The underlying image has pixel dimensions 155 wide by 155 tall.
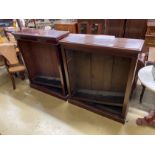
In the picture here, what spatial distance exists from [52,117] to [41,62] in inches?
38.0

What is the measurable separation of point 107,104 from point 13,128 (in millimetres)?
1343

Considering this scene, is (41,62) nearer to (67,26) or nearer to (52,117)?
(52,117)

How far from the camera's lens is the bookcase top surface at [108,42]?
136cm

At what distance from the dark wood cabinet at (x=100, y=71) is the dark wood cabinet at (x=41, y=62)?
7.2 inches

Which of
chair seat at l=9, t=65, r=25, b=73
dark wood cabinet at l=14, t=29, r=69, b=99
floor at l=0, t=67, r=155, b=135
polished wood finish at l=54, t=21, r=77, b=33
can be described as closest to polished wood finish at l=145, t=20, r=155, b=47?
floor at l=0, t=67, r=155, b=135

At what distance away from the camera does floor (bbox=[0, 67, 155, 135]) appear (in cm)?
178

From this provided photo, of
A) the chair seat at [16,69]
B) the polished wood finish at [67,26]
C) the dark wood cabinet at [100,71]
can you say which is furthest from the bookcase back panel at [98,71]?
the polished wood finish at [67,26]

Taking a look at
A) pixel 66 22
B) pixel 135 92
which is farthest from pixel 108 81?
pixel 66 22

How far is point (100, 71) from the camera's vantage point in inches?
72.4

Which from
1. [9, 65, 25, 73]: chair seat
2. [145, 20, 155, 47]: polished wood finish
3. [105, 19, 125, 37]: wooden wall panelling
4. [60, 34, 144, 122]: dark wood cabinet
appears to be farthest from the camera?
[105, 19, 125, 37]: wooden wall panelling

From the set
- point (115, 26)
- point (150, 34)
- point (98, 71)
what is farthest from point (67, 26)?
point (98, 71)

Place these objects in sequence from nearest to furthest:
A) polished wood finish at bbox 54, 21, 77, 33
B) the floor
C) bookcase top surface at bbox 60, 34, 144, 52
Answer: bookcase top surface at bbox 60, 34, 144, 52 < the floor < polished wood finish at bbox 54, 21, 77, 33

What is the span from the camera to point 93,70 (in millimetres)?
1885

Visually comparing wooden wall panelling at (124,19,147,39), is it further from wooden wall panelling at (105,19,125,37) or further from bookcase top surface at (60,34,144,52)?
bookcase top surface at (60,34,144,52)
